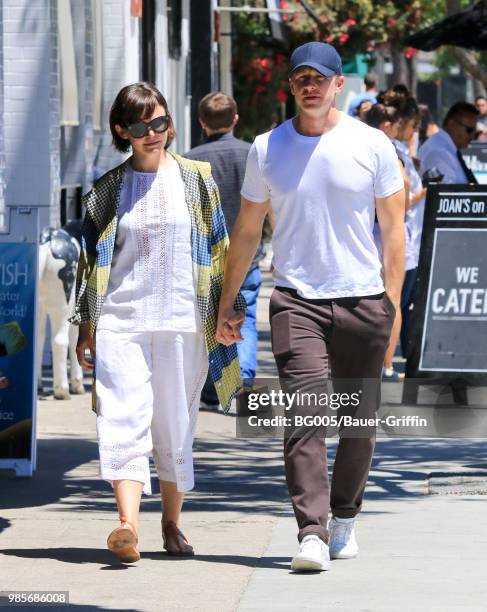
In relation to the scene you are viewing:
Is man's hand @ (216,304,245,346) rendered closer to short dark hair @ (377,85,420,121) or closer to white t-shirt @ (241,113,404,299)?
white t-shirt @ (241,113,404,299)

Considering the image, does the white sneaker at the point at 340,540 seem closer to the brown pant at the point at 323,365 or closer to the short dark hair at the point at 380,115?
the brown pant at the point at 323,365

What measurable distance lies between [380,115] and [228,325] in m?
5.55

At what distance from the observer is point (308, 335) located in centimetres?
623

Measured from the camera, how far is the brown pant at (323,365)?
6.15 metres

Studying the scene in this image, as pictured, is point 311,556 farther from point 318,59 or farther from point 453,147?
point 453,147

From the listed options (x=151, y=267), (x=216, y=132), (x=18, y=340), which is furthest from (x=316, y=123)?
(x=216, y=132)

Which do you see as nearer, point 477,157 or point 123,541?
point 123,541

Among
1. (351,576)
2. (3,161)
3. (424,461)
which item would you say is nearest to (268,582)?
(351,576)

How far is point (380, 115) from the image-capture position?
11.7m

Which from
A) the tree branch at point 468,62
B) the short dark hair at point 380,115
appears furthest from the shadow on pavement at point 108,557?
the tree branch at point 468,62

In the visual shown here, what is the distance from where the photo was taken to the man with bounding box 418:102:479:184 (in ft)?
40.2

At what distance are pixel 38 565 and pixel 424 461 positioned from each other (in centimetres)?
314

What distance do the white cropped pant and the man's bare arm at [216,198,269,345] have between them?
0.14 metres

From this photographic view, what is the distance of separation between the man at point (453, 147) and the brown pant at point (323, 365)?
5974 millimetres
